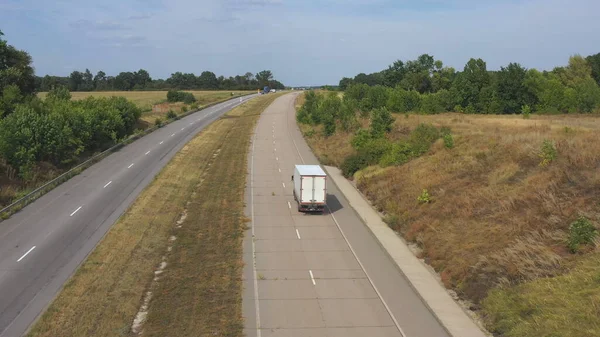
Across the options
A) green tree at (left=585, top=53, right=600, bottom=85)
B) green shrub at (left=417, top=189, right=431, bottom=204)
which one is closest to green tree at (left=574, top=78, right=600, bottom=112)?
green tree at (left=585, top=53, right=600, bottom=85)

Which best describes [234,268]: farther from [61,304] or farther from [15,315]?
[15,315]

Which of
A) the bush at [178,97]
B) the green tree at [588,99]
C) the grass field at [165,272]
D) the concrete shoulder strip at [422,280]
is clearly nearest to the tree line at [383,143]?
the concrete shoulder strip at [422,280]

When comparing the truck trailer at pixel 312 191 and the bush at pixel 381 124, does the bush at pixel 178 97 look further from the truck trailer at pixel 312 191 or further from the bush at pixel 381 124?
the truck trailer at pixel 312 191

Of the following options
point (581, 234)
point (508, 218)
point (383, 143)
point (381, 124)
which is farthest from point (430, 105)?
point (581, 234)

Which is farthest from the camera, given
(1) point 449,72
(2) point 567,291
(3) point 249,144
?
(1) point 449,72

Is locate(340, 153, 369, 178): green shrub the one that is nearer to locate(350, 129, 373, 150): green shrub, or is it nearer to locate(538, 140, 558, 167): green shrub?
locate(350, 129, 373, 150): green shrub

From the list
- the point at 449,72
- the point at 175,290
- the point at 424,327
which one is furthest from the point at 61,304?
the point at 449,72
